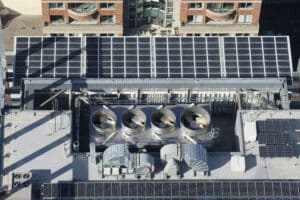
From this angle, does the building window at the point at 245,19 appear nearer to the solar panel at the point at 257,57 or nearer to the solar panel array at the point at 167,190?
the solar panel at the point at 257,57

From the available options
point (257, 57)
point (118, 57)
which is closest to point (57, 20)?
point (118, 57)

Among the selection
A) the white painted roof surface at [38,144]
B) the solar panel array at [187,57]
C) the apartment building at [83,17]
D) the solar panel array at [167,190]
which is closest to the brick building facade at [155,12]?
the apartment building at [83,17]

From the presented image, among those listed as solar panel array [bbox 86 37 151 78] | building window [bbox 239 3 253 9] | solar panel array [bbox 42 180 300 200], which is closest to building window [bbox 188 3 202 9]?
building window [bbox 239 3 253 9]

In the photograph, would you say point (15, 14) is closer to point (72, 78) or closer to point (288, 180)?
point (72, 78)

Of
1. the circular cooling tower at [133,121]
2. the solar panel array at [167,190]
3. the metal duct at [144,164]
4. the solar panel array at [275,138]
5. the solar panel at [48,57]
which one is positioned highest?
the solar panel at [48,57]

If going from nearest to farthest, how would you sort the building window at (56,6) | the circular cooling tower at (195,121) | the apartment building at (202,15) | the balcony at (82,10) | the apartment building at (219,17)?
1. the circular cooling tower at (195,121)
2. the building window at (56,6)
3. the balcony at (82,10)
4. the apartment building at (219,17)
5. the apartment building at (202,15)

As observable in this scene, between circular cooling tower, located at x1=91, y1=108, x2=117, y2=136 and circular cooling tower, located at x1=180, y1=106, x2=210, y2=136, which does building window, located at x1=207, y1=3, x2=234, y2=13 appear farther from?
circular cooling tower, located at x1=91, y1=108, x2=117, y2=136
